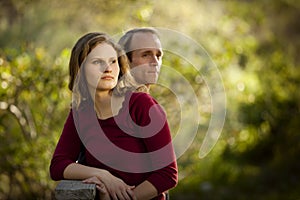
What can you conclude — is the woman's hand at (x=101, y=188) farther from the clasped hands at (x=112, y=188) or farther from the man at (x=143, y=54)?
the man at (x=143, y=54)

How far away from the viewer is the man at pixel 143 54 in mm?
2799

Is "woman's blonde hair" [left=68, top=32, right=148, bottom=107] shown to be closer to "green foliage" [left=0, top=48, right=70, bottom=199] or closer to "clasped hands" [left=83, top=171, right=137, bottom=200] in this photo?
"clasped hands" [left=83, top=171, right=137, bottom=200]

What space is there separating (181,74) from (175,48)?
270 mm

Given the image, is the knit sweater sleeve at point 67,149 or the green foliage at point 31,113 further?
the green foliage at point 31,113

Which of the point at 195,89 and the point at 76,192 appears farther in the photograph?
the point at 195,89

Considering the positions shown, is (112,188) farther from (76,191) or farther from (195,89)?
(195,89)

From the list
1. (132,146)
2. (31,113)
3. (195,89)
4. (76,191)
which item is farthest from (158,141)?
(195,89)

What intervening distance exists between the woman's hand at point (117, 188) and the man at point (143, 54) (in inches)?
27.1

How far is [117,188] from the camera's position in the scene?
85.4 inches

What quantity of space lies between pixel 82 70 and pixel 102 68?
5.1 inches

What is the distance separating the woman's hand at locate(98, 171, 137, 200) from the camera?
217 cm

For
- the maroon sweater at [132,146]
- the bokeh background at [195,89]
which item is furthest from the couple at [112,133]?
the bokeh background at [195,89]

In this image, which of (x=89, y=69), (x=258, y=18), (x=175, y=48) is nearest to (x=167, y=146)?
(x=89, y=69)

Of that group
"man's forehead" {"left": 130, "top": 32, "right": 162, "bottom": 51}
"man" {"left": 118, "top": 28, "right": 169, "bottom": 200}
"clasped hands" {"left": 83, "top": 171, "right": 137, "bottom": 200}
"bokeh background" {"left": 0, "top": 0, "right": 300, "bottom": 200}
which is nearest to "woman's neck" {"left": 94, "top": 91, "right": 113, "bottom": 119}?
"clasped hands" {"left": 83, "top": 171, "right": 137, "bottom": 200}
